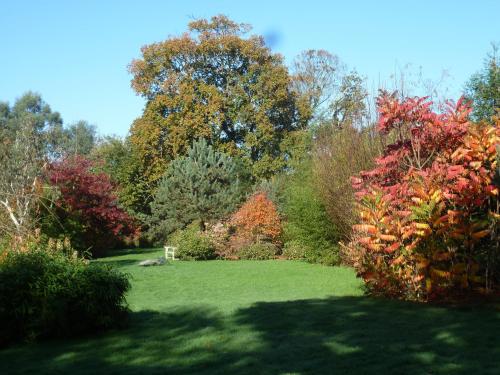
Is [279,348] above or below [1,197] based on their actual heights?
below

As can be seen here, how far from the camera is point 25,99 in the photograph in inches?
2714

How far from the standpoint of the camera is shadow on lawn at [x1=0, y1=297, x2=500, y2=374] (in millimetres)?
5516

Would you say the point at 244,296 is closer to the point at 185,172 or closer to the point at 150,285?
the point at 150,285

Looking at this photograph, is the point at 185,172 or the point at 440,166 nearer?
the point at 440,166

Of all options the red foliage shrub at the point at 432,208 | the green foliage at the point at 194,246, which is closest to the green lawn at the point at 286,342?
the red foliage shrub at the point at 432,208

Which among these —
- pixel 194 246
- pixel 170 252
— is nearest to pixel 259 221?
pixel 194 246

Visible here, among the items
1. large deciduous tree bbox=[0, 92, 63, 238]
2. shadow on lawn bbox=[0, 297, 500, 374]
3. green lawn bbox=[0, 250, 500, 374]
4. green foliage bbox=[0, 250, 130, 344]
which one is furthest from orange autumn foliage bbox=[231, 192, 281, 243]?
green foliage bbox=[0, 250, 130, 344]

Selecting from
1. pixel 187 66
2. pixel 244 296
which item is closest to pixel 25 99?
pixel 187 66

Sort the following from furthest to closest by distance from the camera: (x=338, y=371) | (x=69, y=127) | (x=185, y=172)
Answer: (x=69, y=127) → (x=185, y=172) → (x=338, y=371)

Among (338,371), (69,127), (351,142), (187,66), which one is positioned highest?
(69,127)

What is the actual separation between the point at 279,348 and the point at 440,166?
460cm

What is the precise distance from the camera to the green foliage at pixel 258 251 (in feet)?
81.6

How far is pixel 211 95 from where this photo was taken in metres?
35.7

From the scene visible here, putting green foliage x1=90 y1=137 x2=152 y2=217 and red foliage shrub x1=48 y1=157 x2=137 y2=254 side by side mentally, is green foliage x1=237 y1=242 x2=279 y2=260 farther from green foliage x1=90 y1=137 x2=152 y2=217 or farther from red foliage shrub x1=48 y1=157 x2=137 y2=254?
green foliage x1=90 y1=137 x2=152 y2=217
